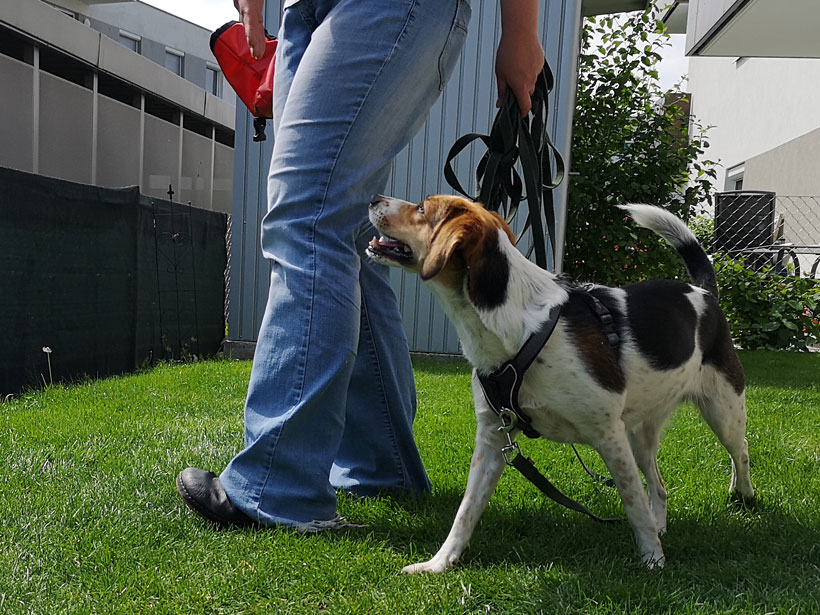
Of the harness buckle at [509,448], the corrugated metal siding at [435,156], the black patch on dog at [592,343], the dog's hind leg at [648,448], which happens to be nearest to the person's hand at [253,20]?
the black patch on dog at [592,343]

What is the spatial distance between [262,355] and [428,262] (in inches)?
22.2

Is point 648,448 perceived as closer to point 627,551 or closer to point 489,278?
point 627,551

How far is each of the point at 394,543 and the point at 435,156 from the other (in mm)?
6046

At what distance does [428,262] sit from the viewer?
2193 millimetres

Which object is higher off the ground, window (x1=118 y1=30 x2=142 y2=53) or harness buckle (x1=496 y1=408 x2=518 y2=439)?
window (x1=118 y1=30 x2=142 y2=53)

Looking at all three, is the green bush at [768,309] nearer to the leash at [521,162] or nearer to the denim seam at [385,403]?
the leash at [521,162]

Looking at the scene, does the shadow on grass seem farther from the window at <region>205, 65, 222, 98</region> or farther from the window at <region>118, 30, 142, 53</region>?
the window at <region>205, 65, 222, 98</region>

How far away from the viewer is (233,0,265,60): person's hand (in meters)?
2.74

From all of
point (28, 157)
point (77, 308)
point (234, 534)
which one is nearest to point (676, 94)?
point (77, 308)

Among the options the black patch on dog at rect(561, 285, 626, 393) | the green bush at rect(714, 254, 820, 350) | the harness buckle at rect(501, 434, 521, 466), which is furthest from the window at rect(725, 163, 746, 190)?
the harness buckle at rect(501, 434, 521, 466)

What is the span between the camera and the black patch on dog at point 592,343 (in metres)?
2.33

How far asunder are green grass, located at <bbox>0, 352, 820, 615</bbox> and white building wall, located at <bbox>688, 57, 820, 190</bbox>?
10.8 m

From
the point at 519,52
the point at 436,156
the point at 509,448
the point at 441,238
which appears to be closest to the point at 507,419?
the point at 509,448

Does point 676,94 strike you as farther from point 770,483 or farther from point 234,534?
point 234,534
